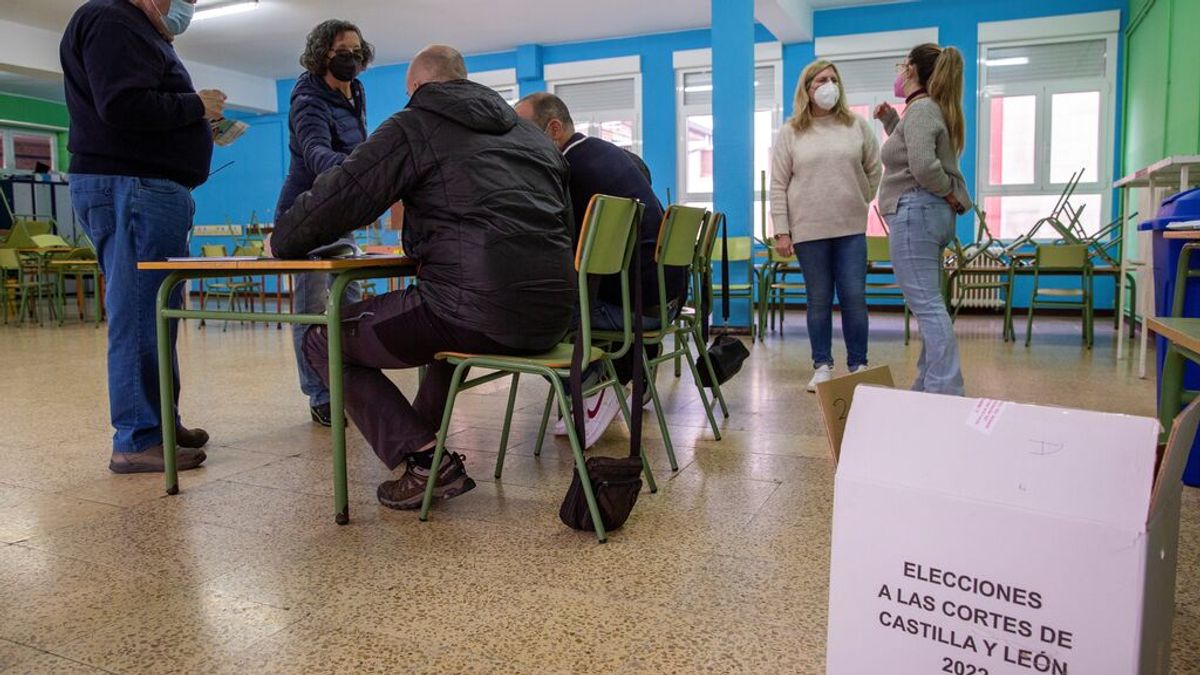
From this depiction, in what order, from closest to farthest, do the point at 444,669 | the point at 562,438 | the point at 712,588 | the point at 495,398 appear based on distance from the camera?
the point at 444,669, the point at 712,588, the point at 562,438, the point at 495,398

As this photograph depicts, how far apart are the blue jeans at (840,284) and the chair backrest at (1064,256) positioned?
2.23 m

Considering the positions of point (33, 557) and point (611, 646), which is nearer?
point (611, 646)

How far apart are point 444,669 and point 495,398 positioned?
2.38 metres

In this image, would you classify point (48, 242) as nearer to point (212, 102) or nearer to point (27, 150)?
point (212, 102)

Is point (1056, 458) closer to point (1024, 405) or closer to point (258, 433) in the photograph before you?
point (1024, 405)

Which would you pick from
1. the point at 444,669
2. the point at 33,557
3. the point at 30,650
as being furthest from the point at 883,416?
the point at 33,557

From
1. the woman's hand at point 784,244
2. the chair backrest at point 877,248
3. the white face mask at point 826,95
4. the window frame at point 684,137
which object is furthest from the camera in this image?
the window frame at point 684,137

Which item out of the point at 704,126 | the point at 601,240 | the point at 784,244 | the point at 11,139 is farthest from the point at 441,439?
the point at 11,139

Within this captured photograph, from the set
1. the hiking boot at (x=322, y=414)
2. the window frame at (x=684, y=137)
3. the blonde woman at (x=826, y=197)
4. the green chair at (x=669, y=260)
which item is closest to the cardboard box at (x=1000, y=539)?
the green chair at (x=669, y=260)

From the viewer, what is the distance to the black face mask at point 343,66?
2.79m

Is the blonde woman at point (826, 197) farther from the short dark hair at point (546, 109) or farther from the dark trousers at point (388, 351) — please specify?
the dark trousers at point (388, 351)

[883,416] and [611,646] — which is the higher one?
[883,416]

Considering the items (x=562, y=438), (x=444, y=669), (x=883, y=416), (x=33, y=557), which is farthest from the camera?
(x=562, y=438)

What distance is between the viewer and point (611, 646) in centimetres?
135
